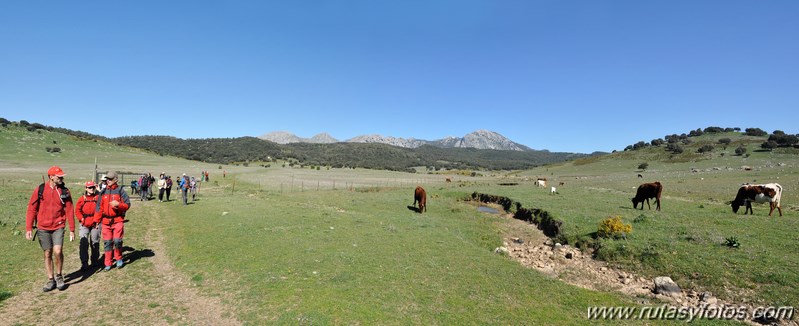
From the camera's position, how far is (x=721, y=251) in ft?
44.7

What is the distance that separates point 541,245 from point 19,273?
68.2ft

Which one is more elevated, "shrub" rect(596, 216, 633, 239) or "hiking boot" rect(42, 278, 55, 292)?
"shrub" rect(596, 216, 633, 239)

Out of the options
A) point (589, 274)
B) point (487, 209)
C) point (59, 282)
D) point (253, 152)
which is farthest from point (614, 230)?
point (253, 152)

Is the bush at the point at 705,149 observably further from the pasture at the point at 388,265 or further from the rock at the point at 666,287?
the rock at the point at 666,287

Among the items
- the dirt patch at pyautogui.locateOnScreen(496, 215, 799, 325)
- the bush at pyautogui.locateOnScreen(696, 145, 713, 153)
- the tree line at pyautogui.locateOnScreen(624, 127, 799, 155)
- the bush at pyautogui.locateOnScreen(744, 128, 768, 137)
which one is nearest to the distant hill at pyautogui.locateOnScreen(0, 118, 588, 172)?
the tree line at pyautogui.locateOnScreen(624, 127, 799, 155)

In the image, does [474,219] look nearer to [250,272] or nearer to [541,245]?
[541,245]

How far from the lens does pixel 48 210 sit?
9.28 metres

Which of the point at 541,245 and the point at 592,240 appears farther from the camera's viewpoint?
the point at 541,245

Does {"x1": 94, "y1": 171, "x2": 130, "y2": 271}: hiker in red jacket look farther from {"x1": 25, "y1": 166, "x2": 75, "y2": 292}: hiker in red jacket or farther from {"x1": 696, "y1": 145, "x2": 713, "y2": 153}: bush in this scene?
{"x1": 696, "y1": 145, "x2": 713, "y2": 153}: bush

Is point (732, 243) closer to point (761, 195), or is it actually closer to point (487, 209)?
point (761, 195)

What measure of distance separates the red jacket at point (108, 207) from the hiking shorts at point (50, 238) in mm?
1347

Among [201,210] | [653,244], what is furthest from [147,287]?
[653,244]

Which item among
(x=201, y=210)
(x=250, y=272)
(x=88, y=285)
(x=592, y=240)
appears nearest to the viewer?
(x=88, y=285)

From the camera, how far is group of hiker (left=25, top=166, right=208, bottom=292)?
9.29 m
